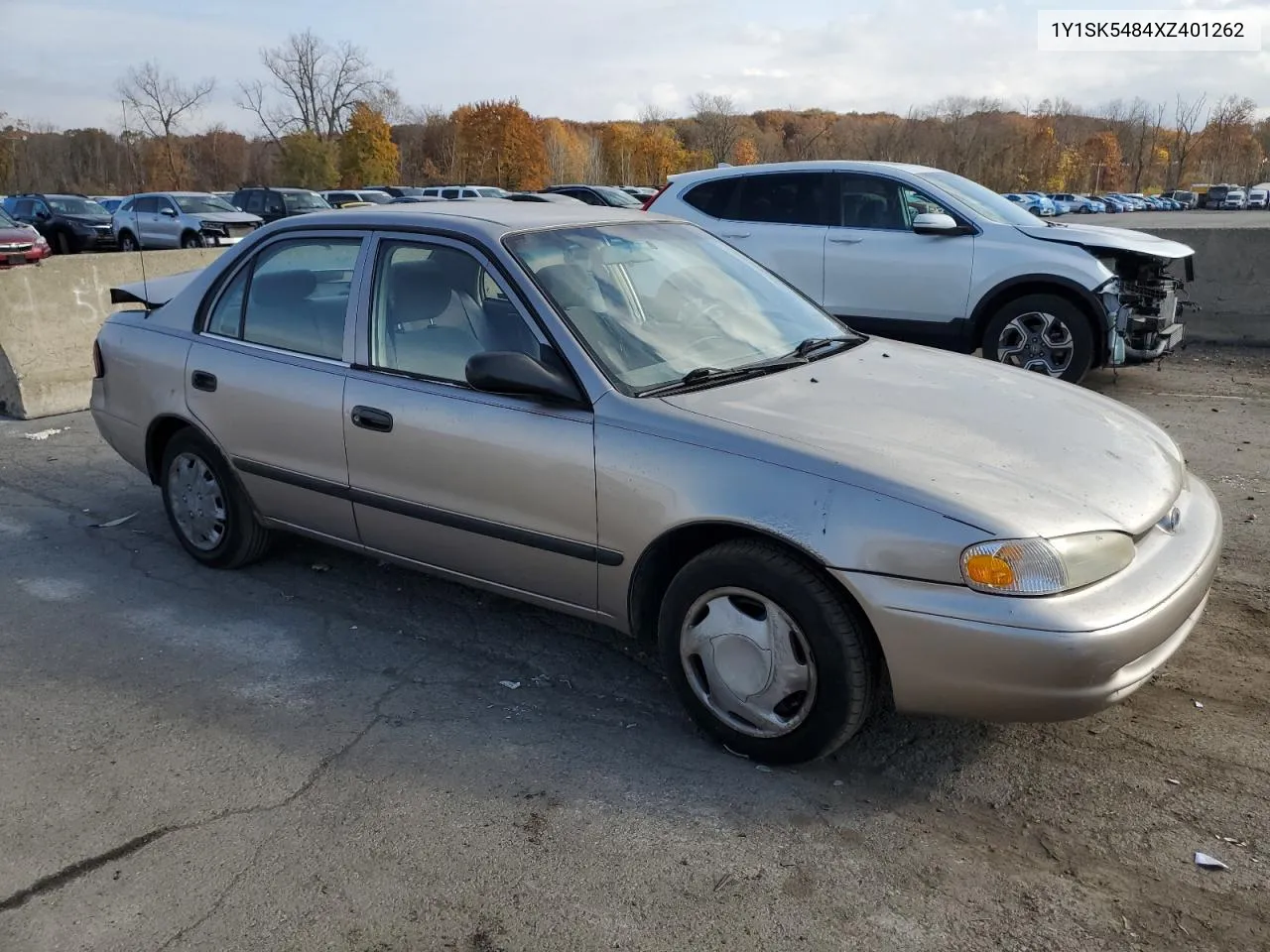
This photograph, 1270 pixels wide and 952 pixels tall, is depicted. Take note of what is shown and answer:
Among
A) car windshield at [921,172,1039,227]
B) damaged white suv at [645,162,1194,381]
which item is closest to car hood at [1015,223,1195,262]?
damaged white suv at [645,162,1194,381]

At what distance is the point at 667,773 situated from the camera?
310 cm

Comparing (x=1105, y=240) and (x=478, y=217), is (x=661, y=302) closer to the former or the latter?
(x=478, y=217)

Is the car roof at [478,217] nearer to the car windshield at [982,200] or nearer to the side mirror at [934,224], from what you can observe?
the side mirror at [934,224]

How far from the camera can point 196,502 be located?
4.79 m

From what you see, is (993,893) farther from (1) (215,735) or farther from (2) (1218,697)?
(1) (215,735)

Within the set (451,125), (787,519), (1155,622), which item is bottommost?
(1155,622)

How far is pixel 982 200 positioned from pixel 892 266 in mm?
1002

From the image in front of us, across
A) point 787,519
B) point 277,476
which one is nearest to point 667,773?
point 787,519

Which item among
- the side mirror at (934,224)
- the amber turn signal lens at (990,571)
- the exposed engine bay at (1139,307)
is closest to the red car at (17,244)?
the side mirror at (934,224)

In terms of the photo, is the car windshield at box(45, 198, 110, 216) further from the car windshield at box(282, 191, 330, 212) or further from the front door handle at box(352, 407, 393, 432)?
the front door handle at box(352, 407, 393, 432)

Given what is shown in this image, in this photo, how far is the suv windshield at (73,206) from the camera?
1027 inches

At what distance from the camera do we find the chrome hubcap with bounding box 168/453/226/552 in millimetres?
4707

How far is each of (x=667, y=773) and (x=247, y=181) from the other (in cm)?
8659

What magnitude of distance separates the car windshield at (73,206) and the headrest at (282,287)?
25715 millimetres
